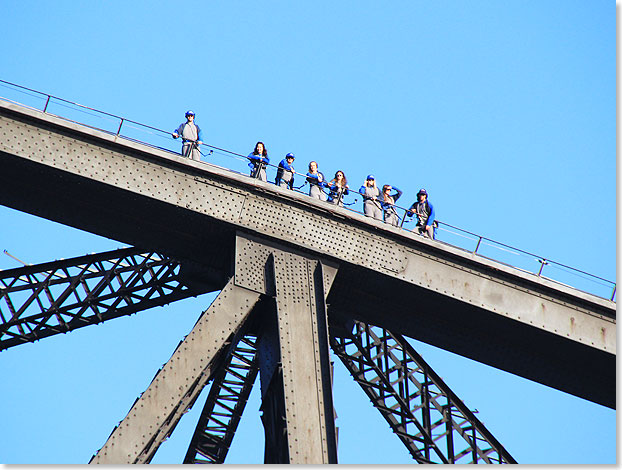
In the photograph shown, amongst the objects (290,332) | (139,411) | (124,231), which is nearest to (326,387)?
(290,332)

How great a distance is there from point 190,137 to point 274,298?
4397mm

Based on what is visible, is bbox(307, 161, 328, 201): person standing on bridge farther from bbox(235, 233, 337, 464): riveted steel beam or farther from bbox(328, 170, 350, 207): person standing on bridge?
bbox(235, 233, 337, 464): riveted steel beam

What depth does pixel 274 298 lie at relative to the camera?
20.9 metres

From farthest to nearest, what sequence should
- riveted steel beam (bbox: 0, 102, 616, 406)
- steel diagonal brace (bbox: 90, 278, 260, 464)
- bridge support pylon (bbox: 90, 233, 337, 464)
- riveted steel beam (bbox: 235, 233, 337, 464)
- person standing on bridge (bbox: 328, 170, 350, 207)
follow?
person standing on bridge (bbox: 328, 170, 350, 207), riveted steel beam (bbox: 0, 102, 616, 406), riveted steel beam (bbox: 235, 233, 337, 464), bridge support pylon (bbox: 90, 233, 337, 464), steel diagonal brace (bbox: 90, 278, 260, 464)

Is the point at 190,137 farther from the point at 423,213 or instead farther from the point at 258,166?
the point at 423,213

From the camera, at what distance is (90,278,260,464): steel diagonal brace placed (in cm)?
1866

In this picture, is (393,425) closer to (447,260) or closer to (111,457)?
(447,260)

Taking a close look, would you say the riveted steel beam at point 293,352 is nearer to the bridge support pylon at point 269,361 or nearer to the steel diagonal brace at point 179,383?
the bridge support pylon at point 269,361

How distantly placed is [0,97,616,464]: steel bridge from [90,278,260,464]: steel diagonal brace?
28 millimetres

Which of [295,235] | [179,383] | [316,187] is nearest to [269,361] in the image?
[179,383]

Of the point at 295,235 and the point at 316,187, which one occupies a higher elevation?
the point at 316,187

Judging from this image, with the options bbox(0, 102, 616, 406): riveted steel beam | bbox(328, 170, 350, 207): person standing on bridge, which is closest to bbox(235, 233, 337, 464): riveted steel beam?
bbox(0, 102, 616, 406): riveted steel beam

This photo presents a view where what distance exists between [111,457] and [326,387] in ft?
14.1

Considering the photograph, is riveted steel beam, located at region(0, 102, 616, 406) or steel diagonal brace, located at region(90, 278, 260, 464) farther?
riveted steel beam, located at region(0, 102, 616, 406)
